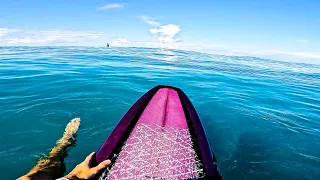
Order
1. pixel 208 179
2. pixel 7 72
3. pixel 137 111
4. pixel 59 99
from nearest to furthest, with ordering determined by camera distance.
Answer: pixel 208 179 → pixel 137 111 → pixel 59 99 → pixel 7 72

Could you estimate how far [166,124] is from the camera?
506cm

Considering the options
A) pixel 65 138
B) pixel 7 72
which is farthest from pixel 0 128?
pixel 7 72

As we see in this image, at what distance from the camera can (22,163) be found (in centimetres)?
454

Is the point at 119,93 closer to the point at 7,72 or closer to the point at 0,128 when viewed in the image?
the point at 0,128

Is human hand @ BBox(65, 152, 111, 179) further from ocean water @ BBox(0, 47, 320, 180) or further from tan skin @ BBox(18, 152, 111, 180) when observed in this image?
ocean water @ BBox(0, 47, 320, 180)

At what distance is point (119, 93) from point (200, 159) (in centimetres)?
617

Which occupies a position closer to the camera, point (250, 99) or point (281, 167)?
point (281, 167)

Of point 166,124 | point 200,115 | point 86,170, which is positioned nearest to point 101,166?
point 86,170

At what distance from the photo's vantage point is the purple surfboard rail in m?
3.91

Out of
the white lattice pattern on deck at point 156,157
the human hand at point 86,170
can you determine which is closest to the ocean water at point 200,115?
the white lattice pattern on deck at point 156,157

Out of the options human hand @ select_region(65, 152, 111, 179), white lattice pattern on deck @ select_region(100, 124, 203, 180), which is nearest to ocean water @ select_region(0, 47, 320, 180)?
white lattice pattern on deck @ select_region(100, 124, 203, 180)

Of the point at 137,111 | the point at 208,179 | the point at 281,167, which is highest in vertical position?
the point at 137,111

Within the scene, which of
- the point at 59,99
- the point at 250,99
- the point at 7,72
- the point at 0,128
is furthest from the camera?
the point at 7,72

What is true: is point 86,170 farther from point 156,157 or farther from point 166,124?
point 166,124
